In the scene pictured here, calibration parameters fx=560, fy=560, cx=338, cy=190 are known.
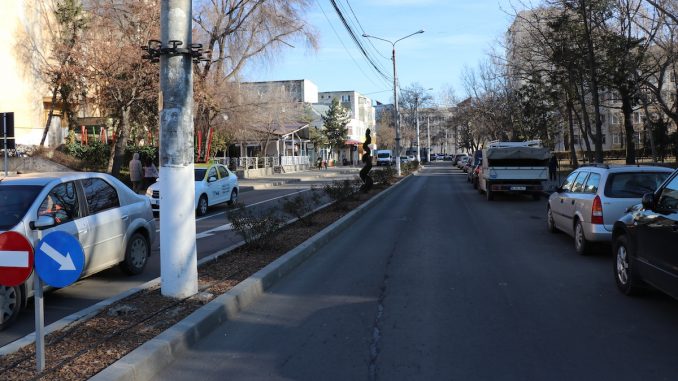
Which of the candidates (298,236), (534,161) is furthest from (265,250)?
(534,161)

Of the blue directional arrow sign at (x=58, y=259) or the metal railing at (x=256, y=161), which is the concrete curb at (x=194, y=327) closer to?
the blue directional arrow sign at (x=58, y=259)

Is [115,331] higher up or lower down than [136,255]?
lower down

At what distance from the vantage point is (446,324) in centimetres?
564

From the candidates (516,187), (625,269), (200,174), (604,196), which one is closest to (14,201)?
(625,269)

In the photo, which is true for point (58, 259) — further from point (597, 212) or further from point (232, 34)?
point (232, 34)

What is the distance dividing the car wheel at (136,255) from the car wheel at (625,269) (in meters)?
6.52

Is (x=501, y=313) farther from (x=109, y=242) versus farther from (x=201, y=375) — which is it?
(x=109, y=242)

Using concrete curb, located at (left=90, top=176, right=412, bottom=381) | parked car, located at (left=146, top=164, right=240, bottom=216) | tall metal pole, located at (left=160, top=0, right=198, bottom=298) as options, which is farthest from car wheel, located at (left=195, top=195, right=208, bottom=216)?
tall metal pole, located at (left=160, top=0, right=198, bottom=298)

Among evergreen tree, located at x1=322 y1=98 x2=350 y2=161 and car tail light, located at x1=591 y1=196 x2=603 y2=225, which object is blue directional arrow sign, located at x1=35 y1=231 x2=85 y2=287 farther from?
evergreen tree, located at x1=322 y1=98 x2=350 y2=161

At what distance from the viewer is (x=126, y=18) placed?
83.6 ft

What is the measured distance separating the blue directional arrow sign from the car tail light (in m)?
7.55

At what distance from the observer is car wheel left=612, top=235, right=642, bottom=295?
251 inches

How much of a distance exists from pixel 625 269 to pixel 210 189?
1355cm

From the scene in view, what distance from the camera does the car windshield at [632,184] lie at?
8852mm
